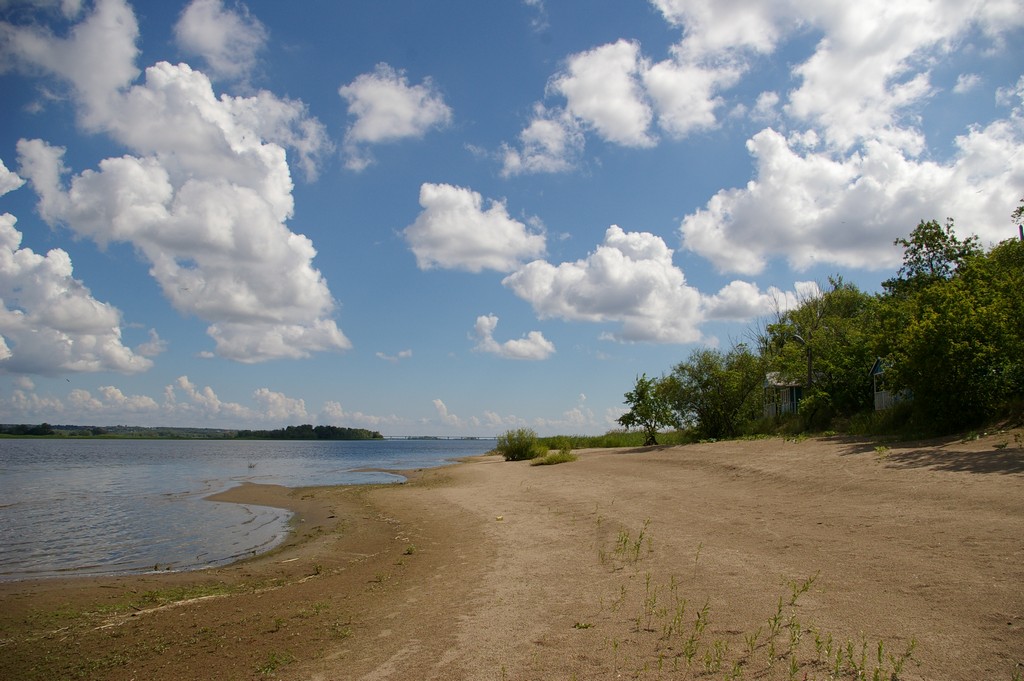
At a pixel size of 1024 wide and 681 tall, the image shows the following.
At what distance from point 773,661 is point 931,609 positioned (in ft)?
5.79

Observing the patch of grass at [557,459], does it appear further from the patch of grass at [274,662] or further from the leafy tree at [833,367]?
the patch of grass at [274,662]

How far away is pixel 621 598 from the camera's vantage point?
6.58m

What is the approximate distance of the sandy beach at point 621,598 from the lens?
4980 mm

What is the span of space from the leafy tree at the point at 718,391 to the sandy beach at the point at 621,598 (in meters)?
20.5

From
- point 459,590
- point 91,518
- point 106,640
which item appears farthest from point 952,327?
point 91,518

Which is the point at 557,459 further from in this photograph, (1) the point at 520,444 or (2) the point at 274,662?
(2) the point at 274,662

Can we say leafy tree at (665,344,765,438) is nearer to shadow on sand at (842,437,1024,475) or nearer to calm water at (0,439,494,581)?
shadow on sand at (842,437,1024,475)

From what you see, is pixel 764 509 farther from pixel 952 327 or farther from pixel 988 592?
pixel 952 327

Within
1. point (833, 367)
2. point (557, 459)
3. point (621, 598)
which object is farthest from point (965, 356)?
point (621, 598)

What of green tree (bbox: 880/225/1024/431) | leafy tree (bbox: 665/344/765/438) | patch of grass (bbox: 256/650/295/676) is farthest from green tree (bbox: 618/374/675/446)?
patch of grass (bbox: 256/650/295/676)

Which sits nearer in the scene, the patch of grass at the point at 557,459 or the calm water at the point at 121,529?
the calm water at the point at 121,529

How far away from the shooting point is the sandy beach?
4980 millimetres

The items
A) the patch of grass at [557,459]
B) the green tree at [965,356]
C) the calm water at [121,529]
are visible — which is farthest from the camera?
the patch of grass at [557,459]

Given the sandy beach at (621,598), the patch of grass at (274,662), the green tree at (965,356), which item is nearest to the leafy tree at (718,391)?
the green tree at (965,356)
